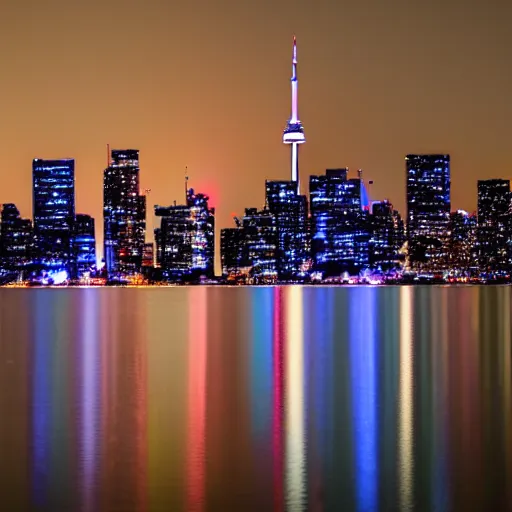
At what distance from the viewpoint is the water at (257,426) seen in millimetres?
20500

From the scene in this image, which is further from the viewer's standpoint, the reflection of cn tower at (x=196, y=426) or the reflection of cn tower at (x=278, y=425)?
the reflection of cn tower at (x=278, y=425)

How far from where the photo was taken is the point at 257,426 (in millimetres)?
28406

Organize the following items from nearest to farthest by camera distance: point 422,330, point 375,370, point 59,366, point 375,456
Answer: point 375,456 → point 375,370 → point 59,366 → point 422,330

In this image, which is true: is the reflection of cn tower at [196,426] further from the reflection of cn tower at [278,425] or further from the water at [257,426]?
the reflection of cn tower at [278,425]

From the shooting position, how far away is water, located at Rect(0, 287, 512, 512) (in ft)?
67.3

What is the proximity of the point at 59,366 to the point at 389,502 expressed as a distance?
93.2 ft

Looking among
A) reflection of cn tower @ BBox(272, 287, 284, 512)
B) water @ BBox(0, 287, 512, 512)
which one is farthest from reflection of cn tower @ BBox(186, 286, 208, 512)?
reflection of cn tower @ BBox(272, 287, 284, 512)

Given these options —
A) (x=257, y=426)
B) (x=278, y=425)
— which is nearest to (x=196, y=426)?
(x=257, y=426)

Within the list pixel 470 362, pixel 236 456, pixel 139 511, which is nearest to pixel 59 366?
pixel 470 362

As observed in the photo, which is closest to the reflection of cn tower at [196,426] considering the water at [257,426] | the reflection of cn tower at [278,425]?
the water at [257,426]

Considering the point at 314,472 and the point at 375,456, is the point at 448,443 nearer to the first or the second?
the point at 375,456

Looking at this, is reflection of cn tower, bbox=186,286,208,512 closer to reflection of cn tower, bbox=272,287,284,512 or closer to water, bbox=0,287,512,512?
water, bbox=0,287,512,512

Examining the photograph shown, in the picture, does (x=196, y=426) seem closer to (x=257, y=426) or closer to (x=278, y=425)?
(x=257, y=426)

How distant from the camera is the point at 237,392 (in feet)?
116
